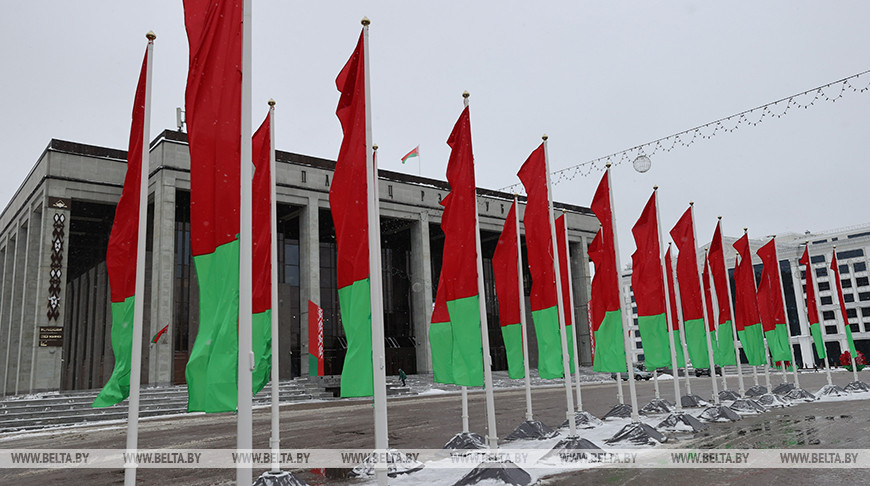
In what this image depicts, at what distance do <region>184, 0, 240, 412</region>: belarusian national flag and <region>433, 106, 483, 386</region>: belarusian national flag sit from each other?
386cm

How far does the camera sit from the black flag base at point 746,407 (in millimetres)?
19219

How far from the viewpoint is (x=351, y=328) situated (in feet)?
27.6

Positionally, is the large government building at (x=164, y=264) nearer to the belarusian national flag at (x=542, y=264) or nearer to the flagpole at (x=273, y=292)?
the belarusian national flag at (x=542, y=264)

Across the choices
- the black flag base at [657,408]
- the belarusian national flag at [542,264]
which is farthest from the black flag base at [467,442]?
the black flag base at [657,408]

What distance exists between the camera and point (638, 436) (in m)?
13.0

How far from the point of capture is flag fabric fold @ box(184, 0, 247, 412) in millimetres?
6988

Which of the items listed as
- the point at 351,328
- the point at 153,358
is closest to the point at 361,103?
the point at 351,328

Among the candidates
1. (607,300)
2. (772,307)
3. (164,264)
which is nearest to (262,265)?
(607,300)

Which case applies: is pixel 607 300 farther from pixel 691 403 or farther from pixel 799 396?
pixel 799 396

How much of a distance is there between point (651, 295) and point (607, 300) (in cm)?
211

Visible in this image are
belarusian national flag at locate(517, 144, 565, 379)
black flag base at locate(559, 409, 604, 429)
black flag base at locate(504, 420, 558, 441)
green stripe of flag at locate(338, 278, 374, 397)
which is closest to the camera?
green stripe of flag at locate(338, 278, 374, 397)

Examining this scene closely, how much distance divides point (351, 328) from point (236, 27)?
4386mm

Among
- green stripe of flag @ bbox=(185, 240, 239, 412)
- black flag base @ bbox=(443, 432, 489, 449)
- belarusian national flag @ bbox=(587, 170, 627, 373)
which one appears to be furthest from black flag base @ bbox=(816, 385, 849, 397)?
green stripe of flag @ bbox=(185, 240, 239, 412)

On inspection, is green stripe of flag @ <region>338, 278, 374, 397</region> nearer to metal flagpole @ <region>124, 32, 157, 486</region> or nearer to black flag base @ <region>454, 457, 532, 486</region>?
black flag base @ <region>454, 457, 532, 486</region>
